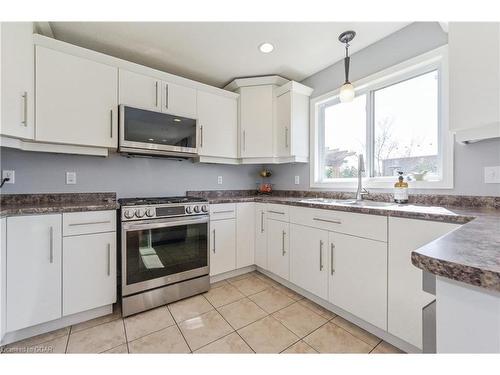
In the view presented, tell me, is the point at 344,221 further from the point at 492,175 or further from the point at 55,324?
the point at 55,324

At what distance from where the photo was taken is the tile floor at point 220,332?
1.36m

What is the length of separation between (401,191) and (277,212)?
3.53 feet

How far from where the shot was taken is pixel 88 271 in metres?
1.58

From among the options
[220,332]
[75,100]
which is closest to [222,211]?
[220,332]

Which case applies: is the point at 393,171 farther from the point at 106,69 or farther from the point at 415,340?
the point at 106,69

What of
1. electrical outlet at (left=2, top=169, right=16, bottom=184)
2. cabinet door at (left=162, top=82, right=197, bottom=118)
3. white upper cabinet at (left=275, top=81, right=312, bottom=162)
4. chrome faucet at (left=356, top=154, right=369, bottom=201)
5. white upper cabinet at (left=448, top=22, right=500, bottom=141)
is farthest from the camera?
white upper cabinet at (left=275, top=81, right=312, bottom=162)

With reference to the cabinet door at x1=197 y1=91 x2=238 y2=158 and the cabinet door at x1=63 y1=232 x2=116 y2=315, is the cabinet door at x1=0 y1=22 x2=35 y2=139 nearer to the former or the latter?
the cabinet door at x1=63 y1=232 x2=116 y2=315

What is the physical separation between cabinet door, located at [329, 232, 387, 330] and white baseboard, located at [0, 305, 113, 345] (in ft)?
5.99

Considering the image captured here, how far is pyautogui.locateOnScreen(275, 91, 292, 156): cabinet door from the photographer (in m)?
2.47

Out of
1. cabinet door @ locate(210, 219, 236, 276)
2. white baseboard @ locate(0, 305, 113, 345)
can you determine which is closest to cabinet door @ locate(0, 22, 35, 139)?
white baseboard @ locate(0, 305, 113, 345)

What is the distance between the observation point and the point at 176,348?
1357 mm

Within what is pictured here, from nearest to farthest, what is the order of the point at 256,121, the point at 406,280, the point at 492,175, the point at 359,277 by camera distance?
the point at 406,280
the point at 492,175
the point at 359,277
the point at 256,121

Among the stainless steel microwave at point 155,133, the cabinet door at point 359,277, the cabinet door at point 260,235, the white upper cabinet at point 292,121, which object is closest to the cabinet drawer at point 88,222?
the stainless steel microwave at point 155,133

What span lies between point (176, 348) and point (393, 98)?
2.67 m
